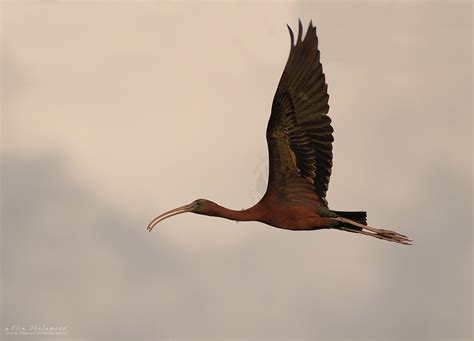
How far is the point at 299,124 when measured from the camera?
139m

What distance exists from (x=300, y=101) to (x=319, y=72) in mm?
857

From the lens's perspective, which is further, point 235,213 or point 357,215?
point 357,215

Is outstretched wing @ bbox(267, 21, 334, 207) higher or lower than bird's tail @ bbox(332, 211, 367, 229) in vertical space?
higher

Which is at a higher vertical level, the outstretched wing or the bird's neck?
the outstretched wing

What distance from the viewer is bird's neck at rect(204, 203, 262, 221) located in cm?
13925

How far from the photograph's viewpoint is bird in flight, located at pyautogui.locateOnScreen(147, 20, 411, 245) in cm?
13888

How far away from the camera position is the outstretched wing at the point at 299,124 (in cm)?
13888

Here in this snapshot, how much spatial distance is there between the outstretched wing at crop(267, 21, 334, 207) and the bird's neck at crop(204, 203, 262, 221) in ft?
2.48

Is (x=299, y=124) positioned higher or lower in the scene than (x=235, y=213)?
higher

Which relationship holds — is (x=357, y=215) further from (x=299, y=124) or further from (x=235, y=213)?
(x=235, y=213)

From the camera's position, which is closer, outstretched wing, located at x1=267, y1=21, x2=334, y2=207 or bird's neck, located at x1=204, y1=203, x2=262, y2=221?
outstretched wing, located at x1=267, y1=21, x2=334, y2=207

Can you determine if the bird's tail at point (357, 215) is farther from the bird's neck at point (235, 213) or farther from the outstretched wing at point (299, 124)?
the bird's neck at point (235, 213)

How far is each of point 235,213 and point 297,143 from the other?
2309mm

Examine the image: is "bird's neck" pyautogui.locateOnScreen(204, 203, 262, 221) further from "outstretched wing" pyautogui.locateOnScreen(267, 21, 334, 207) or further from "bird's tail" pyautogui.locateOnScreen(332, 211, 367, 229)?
"bird's tail" pyautogui.locateOnScreen(332, 211, 367, 229)
